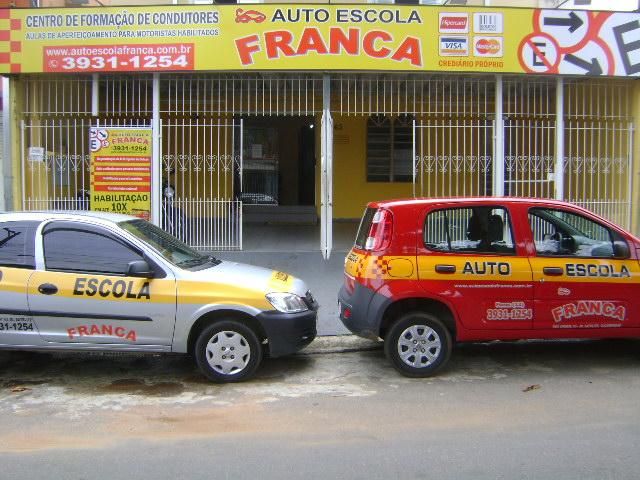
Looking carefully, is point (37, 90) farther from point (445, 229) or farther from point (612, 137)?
point (612, 137)

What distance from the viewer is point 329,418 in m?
4.94

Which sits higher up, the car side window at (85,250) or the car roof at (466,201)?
the car roof at (466,201)

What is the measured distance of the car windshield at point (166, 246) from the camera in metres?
6.04

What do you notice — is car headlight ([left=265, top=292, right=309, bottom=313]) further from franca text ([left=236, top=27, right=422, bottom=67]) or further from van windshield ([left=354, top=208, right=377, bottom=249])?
franca text ([left=236, top=27, right=422, bottom=67])

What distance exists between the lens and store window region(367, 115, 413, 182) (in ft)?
51.1

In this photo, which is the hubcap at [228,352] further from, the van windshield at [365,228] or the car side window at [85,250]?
the van windshield at [365,228]

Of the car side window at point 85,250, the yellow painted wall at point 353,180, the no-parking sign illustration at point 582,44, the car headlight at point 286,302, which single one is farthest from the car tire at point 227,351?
the yellow painted wall at point 353,180

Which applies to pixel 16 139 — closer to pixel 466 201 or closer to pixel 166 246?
pixel 166 246

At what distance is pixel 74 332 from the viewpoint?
5695 millimetres

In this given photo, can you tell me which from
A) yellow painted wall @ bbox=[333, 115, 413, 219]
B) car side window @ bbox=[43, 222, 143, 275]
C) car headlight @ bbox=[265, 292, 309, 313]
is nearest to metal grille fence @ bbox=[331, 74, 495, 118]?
yellow painted wall @ bbox=[333, 115, 413, 219]

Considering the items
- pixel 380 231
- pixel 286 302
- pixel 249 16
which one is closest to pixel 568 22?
pixel 249 16

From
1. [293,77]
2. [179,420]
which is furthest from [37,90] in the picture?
[179,420]

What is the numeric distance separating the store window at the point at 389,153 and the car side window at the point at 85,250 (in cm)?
1047

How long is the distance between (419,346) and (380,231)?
118cm
